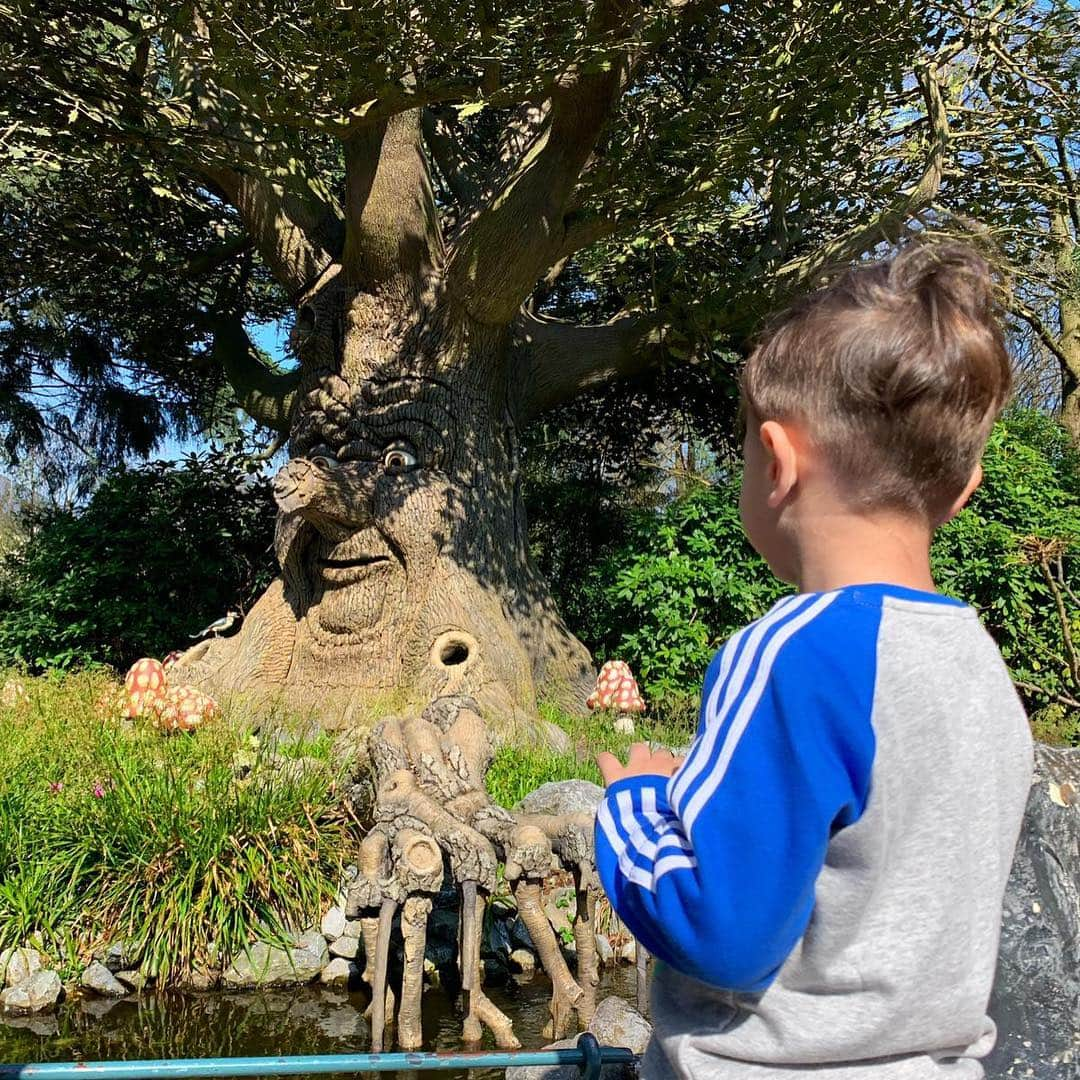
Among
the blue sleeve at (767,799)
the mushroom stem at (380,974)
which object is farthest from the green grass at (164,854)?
the blue sleeve at (767,799)

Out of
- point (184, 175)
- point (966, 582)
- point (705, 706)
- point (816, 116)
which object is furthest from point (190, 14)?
point (966, 582)

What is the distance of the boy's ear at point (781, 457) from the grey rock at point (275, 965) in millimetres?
3723

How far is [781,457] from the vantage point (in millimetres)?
1082

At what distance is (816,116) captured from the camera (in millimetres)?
6805

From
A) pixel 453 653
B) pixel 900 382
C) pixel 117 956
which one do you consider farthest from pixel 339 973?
pixel 900 382

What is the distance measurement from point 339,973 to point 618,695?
2.83 m

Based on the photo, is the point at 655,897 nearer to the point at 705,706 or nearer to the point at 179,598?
the point at 705,706

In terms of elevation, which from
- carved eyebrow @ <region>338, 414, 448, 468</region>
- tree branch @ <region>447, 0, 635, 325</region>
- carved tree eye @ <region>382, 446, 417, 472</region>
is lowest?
carved tree eye @ <region>382, 446, 417, 472</region>

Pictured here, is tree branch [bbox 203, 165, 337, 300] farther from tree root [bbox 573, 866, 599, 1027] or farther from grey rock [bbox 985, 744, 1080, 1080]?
grey rock [bbox 985, 744, 1080, 1080]

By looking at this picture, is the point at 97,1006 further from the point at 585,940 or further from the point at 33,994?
the point at 585,940

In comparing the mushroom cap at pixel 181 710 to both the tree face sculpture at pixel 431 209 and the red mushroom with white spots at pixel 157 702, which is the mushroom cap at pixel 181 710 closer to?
the red mushroom with white spots at pixel 157 702

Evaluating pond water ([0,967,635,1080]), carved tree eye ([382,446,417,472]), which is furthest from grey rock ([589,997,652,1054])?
carved tree eye ([382,446,417,472])

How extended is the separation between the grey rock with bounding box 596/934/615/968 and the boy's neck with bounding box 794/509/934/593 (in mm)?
3779

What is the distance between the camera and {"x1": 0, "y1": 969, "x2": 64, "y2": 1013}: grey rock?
392cm
